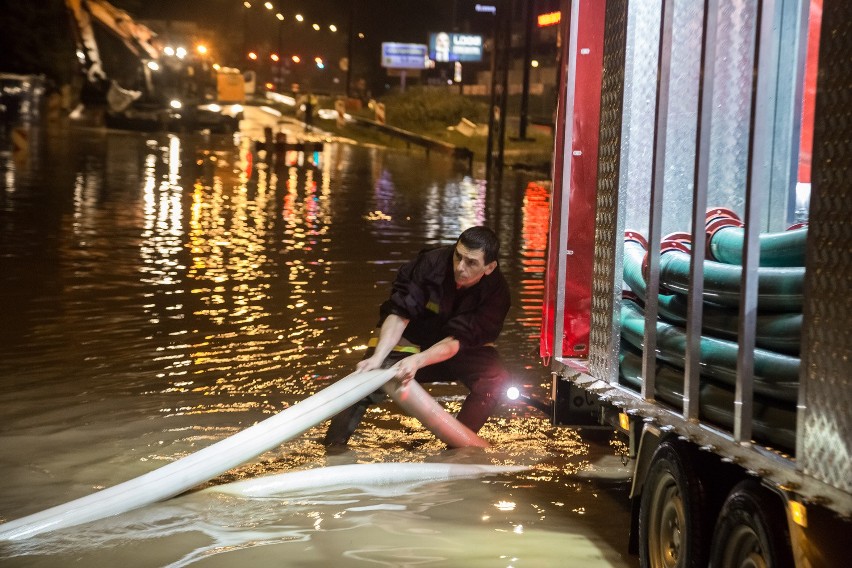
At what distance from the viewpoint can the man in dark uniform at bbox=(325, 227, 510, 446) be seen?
611 cm

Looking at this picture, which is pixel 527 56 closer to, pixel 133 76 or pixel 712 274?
pixel 133 76

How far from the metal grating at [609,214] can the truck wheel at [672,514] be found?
24.1 inches

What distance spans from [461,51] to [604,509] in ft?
292

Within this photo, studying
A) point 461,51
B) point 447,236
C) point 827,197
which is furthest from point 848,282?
point 461,51

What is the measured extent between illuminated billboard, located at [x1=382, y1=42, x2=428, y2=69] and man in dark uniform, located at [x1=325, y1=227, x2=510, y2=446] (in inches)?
3692

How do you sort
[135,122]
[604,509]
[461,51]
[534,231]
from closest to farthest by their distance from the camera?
[604,509], [534,231], [135,122], [461,51]

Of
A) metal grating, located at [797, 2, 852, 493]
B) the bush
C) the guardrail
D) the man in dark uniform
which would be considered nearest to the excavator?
the guardrail

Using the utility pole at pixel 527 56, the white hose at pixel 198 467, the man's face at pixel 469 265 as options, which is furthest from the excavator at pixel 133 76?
the white hose at pixel 198 467

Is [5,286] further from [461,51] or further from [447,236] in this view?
[461,51]

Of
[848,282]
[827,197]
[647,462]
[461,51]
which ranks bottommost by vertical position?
[647,462]

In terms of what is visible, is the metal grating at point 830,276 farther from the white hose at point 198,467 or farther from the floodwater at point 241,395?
the white hose at point 198,467

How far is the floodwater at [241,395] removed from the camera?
16.2 feet

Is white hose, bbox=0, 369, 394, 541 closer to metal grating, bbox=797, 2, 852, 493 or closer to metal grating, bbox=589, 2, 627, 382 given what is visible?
metal grating, bbox=589, 2, 627, 382

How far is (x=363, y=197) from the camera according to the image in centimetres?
2373
